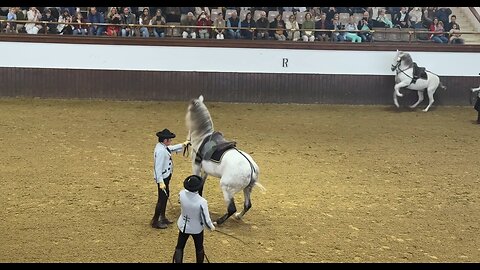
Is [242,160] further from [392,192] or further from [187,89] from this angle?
[187,89]

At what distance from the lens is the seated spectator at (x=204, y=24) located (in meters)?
15.6

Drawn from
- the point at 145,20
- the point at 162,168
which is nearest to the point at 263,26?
the point at 145,20

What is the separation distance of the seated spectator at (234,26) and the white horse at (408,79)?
4693 millimetres

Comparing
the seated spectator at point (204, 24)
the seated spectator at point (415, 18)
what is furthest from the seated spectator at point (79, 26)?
the seated spectator at point (415, 18)

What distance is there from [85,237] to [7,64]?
10.2 m

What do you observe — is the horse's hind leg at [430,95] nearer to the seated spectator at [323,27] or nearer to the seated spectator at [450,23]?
the seated spectator at [450,23]

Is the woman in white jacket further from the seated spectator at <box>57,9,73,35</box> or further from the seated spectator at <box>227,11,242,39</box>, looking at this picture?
the seated spectator at <box>227,11,242,39</box>

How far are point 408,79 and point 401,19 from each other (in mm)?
2990

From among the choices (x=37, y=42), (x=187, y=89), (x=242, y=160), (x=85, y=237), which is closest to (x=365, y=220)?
(x=242, y=160)

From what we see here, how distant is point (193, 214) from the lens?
17.5 feet

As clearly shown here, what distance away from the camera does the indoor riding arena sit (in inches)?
253

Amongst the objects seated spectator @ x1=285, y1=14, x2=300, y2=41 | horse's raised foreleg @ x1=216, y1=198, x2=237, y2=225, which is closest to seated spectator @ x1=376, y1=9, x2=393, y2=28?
seated spectator @ x1=285, y1=14, x2=300, y2=41

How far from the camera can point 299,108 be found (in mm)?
15188

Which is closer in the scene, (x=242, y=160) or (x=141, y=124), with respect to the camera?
(x=242, y=160)
